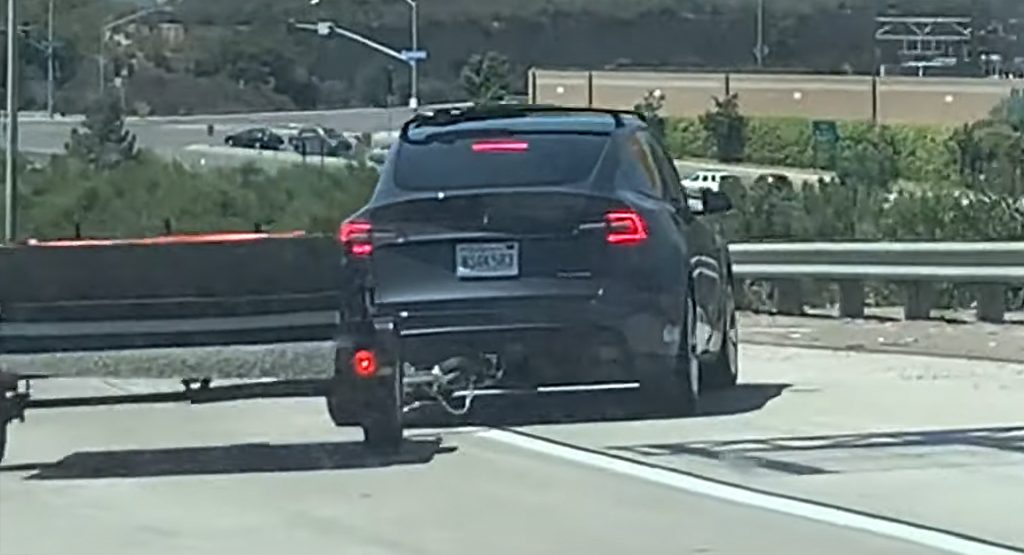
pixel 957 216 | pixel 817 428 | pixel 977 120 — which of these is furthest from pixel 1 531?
pixel 977 120

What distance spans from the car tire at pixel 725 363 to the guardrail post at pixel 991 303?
5138 millimetres

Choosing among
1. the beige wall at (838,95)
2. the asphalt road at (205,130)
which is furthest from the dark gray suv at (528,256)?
the beige wall at (838,95)

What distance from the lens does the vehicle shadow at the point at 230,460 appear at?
39.9 ft

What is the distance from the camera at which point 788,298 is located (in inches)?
870

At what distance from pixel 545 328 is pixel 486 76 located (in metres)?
29.1

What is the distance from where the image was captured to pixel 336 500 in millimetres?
11047

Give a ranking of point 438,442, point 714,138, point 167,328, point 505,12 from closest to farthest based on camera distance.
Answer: point 167,328 < point 438,442 < point 505,12 < point 714,138

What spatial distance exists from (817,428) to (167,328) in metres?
3.57

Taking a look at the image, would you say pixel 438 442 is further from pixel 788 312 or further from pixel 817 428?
pixel 788 312

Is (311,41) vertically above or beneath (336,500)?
above

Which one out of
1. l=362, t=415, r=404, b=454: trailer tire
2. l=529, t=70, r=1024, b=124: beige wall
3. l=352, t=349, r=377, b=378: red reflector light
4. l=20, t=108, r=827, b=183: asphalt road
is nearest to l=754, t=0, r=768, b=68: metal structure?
l=529, t=70, r=1024, b=124: beige wall

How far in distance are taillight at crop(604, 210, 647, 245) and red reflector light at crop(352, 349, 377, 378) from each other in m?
1.86

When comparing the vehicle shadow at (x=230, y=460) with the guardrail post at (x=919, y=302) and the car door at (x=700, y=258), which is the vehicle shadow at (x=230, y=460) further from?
the guardrail post at (x=919, y=302)

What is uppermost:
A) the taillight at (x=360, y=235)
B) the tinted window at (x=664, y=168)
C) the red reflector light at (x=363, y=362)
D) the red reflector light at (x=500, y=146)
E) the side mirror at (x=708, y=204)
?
the red reflector light at (x=500, y=146)
